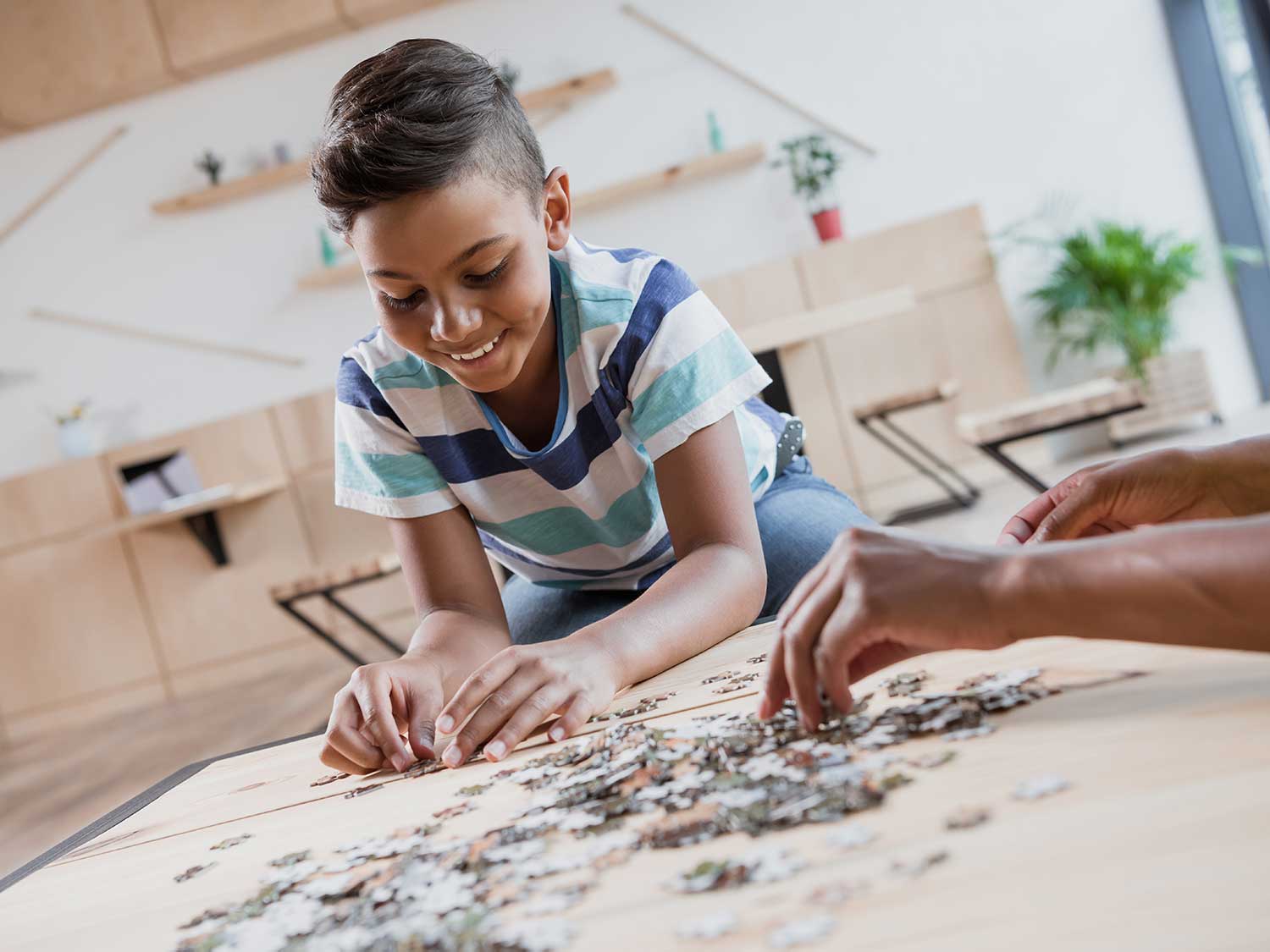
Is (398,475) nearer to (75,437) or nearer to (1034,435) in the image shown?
(1034,435)

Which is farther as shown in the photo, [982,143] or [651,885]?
[982,143]

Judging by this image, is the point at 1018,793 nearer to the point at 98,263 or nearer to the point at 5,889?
the point at 5,889

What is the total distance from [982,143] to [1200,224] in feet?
3.63

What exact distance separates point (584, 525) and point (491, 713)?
65cm

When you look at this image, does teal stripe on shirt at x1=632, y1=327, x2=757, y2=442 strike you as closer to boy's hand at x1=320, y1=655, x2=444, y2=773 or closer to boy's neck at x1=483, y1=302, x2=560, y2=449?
boy's neck at x1=483, y1=302, x2=560, y2=449

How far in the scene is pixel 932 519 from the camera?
15.1ft

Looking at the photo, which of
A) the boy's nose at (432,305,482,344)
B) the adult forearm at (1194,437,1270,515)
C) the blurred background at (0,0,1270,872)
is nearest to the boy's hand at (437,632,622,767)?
the boy's nose at (432,305,482,344)

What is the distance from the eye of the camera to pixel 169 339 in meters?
5.86

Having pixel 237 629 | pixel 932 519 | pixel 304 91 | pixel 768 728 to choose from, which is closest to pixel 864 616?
pixel 768 728

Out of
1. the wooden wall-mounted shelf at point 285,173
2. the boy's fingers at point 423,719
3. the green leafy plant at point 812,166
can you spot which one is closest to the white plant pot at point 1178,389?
the green leafy plant at point 812,166

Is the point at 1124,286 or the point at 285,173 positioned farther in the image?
the point at 285,173

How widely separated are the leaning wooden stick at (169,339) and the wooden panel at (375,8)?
1725 millimetres

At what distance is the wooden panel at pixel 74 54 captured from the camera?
18.1ft

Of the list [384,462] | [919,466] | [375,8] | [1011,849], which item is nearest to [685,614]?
[384,462]
